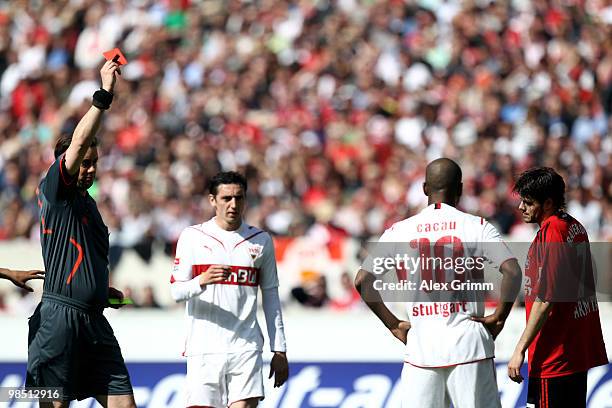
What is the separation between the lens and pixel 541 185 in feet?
20.9

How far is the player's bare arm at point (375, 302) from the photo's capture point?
21.0ft

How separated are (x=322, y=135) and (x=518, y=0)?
4067 millimetres

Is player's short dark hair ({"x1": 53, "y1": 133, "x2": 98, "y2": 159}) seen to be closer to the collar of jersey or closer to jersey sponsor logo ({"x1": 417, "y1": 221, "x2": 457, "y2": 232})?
the collar of jersey

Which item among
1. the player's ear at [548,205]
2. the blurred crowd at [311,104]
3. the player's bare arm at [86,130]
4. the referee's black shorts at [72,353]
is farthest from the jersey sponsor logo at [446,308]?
the blurred crowd at [311,104]

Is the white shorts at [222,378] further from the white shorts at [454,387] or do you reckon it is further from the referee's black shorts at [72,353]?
the white shorts at [454,387]

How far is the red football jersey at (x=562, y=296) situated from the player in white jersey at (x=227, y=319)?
1.60 metres

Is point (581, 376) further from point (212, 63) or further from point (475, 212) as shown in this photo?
point (212, 63)

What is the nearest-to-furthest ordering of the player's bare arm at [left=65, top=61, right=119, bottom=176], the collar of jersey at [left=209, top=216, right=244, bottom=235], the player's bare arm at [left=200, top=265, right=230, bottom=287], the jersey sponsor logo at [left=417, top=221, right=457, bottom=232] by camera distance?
the player's bare arm at [left=65, top=61, right=119, bottom=176] < the jersey sponsor logo at [left=417, top=221, right=457, bottom=232] < the player's bare arm at [left=200, top=265, right=230, bottom=287] < the collar of jersey at [left=209, top=216, right=244, bottom=235]

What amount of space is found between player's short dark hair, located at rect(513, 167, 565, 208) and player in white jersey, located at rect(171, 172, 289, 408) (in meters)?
1.72

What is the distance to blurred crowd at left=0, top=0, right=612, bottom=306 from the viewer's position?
14.2 metres

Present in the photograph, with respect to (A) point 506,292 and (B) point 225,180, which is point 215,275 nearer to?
(B) point 225,180

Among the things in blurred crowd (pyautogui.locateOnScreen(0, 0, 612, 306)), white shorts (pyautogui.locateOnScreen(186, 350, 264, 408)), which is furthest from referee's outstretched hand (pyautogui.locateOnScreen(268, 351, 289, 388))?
blurred crowd (pyautogui.locateOnScreen(0, 0, 612, 306))

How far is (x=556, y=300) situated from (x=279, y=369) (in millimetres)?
1750

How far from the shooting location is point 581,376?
20.9 ft
